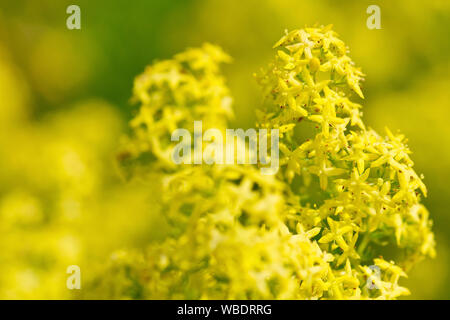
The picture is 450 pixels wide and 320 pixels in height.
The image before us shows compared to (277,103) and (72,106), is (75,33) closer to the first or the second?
(72,106)

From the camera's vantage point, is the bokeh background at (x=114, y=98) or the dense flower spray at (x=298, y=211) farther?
the bokeh background at (x=114, y=98)

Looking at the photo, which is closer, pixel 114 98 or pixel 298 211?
pixel 298 211

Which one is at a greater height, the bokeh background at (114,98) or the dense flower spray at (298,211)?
the bokeh background at (114,98)

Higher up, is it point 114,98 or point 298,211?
point 114,98
